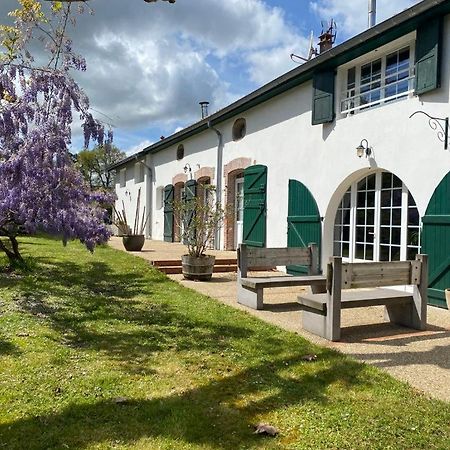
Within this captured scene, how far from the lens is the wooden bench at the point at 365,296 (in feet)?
14.9

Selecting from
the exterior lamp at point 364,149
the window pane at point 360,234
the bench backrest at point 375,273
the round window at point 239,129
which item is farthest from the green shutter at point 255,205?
the bench backrest at point 375,273

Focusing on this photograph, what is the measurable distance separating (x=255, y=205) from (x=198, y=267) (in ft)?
10.1

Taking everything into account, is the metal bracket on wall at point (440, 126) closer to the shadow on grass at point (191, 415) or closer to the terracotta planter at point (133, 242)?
the shadow on grass at point (191, 415)

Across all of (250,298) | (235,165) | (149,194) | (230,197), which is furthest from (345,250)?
(149,194)

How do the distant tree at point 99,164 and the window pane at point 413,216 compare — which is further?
the distant tree at point 99,164

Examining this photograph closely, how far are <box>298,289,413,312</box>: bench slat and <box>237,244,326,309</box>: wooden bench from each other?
1.10m

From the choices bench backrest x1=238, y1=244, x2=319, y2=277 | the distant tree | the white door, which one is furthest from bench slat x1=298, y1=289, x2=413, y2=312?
the distant tree

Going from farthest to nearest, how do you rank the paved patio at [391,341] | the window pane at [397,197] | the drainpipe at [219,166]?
the drainpipe at [219,166], the window pane at [397,197], the paved patio at [391,341]

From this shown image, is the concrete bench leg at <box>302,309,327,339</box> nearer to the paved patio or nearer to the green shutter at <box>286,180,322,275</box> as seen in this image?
the paved patio

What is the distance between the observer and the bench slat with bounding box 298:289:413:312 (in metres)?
4.70

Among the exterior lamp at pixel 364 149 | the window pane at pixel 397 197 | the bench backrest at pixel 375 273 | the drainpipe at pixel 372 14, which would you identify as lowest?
the bench backrest at pixel 375 273

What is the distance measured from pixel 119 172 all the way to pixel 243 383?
21.6 meters

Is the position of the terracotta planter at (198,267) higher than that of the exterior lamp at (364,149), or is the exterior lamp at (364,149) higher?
the exterior lamp at (364,149)

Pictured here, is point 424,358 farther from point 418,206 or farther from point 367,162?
point 367,162
